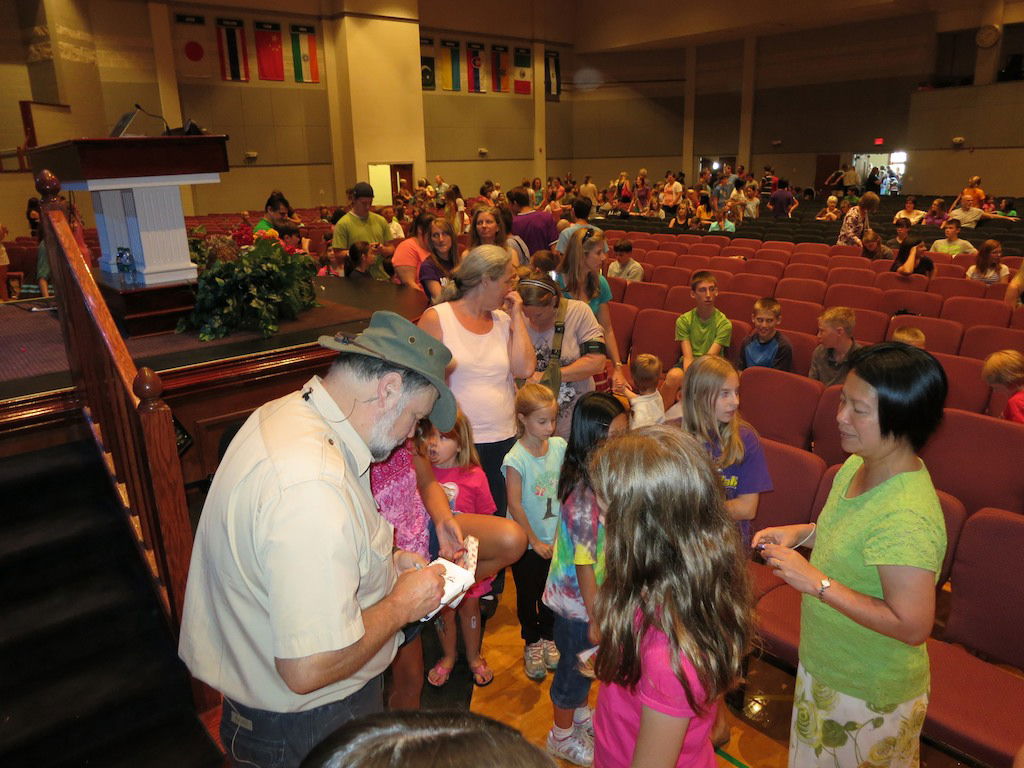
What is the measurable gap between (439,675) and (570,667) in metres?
0.79

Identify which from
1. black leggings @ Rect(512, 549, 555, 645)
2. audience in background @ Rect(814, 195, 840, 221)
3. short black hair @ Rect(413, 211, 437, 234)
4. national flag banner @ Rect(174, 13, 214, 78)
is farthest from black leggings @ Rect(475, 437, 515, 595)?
national flag banner @ Rect(174, 13, 214, 78)

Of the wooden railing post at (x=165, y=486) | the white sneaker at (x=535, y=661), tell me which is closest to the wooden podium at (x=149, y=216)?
the wooden railing post at (x=165, y=486)

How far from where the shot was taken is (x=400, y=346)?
1523 millimetres

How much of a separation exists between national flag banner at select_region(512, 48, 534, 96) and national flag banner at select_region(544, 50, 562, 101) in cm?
71

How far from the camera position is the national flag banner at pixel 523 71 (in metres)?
22.5

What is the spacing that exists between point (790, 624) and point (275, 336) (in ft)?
8.64

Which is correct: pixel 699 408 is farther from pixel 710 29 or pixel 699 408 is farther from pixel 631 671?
pixel 710 29

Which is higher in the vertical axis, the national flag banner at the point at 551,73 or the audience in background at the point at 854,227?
the national flag banner at the point at 551,73

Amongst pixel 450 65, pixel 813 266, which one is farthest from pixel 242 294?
pixel 450 65

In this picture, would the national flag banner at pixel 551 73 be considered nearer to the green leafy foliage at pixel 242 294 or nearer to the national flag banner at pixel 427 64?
the national flag banner at pixel 427 64

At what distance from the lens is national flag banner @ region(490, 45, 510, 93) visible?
21781 millimetres

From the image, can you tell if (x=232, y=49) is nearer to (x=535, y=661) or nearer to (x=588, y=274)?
(x=588, y=274)

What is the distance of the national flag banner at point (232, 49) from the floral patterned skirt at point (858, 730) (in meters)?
18.8

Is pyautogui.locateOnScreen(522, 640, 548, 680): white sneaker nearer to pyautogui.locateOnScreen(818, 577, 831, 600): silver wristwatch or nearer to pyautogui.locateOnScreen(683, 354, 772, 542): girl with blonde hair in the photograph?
pyautogui.locateOnScreen(683, 354, 772, 542): girl with blonde hair
